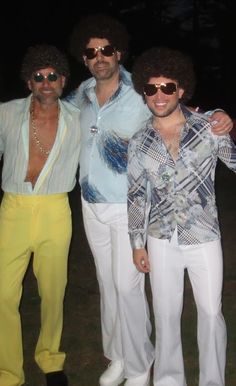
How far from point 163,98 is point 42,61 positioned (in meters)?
1.02

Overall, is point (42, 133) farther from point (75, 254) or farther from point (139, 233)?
point (75, 254)

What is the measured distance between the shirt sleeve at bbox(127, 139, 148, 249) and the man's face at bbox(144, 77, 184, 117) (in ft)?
0.83

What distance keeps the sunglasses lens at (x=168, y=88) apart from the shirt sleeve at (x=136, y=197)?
36 cm

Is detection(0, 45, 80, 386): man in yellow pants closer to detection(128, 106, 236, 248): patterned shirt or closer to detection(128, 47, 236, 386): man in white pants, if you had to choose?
detection(128, 47, 236, 386): man in white pants

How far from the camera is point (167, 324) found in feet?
11.7

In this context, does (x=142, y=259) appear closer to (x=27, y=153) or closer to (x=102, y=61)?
(x=27, y=153)

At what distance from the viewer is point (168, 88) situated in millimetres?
3367

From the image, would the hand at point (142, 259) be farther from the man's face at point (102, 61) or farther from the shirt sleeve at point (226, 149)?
the man's face at point (102, 61)

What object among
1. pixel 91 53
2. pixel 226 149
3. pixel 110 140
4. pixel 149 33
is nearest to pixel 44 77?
pixel 91 53

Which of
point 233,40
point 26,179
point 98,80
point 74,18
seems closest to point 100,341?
point 26,179

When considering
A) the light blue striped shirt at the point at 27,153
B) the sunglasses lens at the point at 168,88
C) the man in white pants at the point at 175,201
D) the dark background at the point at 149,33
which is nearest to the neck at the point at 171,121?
the man in white pants at the point at 175,201

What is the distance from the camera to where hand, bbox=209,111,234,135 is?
3.32 meters

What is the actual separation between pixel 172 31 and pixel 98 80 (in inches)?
1300

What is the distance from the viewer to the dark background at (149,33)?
2761cm
